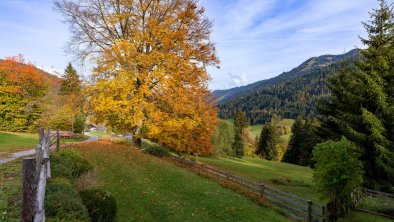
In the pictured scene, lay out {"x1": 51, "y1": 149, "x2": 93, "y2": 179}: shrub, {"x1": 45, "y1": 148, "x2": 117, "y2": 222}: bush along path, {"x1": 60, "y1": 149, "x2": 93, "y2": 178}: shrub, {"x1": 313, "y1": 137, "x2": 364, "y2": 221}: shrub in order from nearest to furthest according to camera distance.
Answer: {"x1": 45, "y1": 148, "x2": 117, "y2": 222}: bush along path, {"x1": 51, "y1": 149, "x2": 93, "y2": 179}: shrub, {"x1": 60, "y1": 149, "x2": 93, "y2": 178}: shrub, {"x1": 313, "y1": 137, "x2": 364, "y2": 221}: shrub

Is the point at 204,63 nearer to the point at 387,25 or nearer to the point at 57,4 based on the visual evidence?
the point at 57,4

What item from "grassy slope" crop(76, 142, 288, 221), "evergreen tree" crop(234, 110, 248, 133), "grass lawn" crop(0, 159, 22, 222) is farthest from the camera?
"evergreen tree" crop(234, 110, 248, 133)

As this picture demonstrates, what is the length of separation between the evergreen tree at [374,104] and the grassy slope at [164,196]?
38.9 feet

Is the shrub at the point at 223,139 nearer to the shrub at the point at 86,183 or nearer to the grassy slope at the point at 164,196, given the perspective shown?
the grassy slope at the point at 164,196

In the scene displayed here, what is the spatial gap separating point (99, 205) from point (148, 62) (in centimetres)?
1460

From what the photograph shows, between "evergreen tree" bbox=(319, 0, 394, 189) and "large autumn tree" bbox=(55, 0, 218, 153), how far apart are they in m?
12.6

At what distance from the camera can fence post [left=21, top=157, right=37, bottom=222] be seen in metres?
5.23

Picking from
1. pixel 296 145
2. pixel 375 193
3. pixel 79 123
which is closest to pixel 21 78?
pixel 79 123

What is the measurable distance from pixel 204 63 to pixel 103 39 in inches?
367

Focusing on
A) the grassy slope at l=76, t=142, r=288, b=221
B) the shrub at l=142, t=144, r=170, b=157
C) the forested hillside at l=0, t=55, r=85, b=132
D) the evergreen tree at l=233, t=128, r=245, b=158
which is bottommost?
the evergreen tree at l=233, t=128, r=245, b=158

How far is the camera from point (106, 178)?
56.8 ft

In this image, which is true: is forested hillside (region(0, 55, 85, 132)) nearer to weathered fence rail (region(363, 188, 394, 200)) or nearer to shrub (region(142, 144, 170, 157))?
shrub (region(142, 144, 170, 157))

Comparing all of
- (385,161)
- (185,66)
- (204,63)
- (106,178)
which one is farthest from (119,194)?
(385,161)

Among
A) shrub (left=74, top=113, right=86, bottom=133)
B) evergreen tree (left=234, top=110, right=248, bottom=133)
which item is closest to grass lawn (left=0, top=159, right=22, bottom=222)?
shrub (left=74, top=113, right=86, bottom=133)
